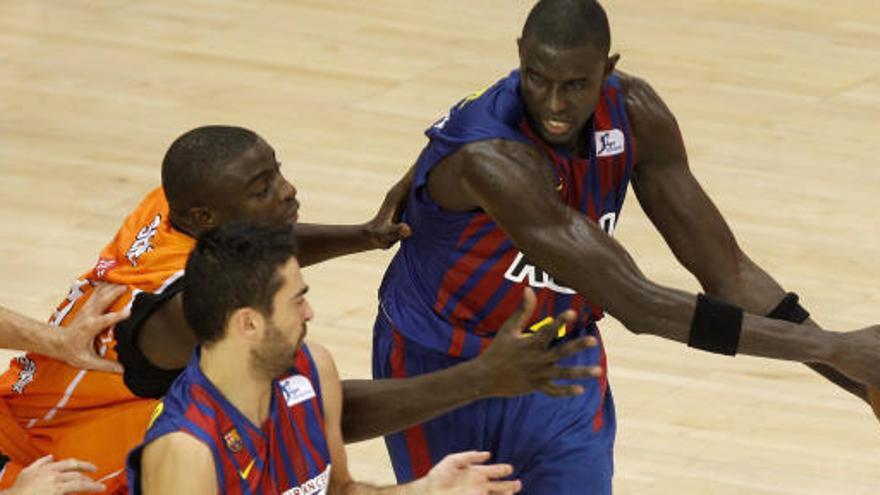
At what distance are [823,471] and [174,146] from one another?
2746mm

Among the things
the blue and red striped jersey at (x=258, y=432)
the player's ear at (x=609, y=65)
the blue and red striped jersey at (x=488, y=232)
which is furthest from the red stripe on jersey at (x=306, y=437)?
the player's ear at (x=609, y=65)

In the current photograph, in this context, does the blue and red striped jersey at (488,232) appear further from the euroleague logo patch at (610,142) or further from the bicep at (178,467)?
the bicep at (178,467)

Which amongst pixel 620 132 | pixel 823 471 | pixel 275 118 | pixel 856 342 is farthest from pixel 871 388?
pixel 275 118

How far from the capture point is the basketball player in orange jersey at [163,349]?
4.95m

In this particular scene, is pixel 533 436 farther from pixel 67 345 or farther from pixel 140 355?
pixel 67 345

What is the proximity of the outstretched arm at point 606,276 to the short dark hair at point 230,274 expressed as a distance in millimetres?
744

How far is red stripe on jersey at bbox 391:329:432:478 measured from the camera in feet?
18.4

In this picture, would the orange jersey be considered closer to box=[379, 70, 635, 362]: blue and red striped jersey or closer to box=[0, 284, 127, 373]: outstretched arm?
box=[0, 284, 127, 373]: outstretched arm

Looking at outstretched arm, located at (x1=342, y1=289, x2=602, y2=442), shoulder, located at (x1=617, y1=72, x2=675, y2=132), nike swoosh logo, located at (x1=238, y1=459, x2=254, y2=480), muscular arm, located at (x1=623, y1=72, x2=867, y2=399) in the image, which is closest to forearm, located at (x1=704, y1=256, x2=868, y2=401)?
muscular arm, located at (x1=623, y1=72, x2=867, y2=399)

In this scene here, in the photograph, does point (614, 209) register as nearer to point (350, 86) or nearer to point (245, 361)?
point (245, 361)

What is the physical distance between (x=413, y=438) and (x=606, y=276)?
0.77 m

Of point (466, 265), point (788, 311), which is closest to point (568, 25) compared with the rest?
point (466, 265)

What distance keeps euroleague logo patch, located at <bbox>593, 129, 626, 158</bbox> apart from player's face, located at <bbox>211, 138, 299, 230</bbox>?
0.74 metres

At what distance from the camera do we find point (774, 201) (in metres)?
9.32
